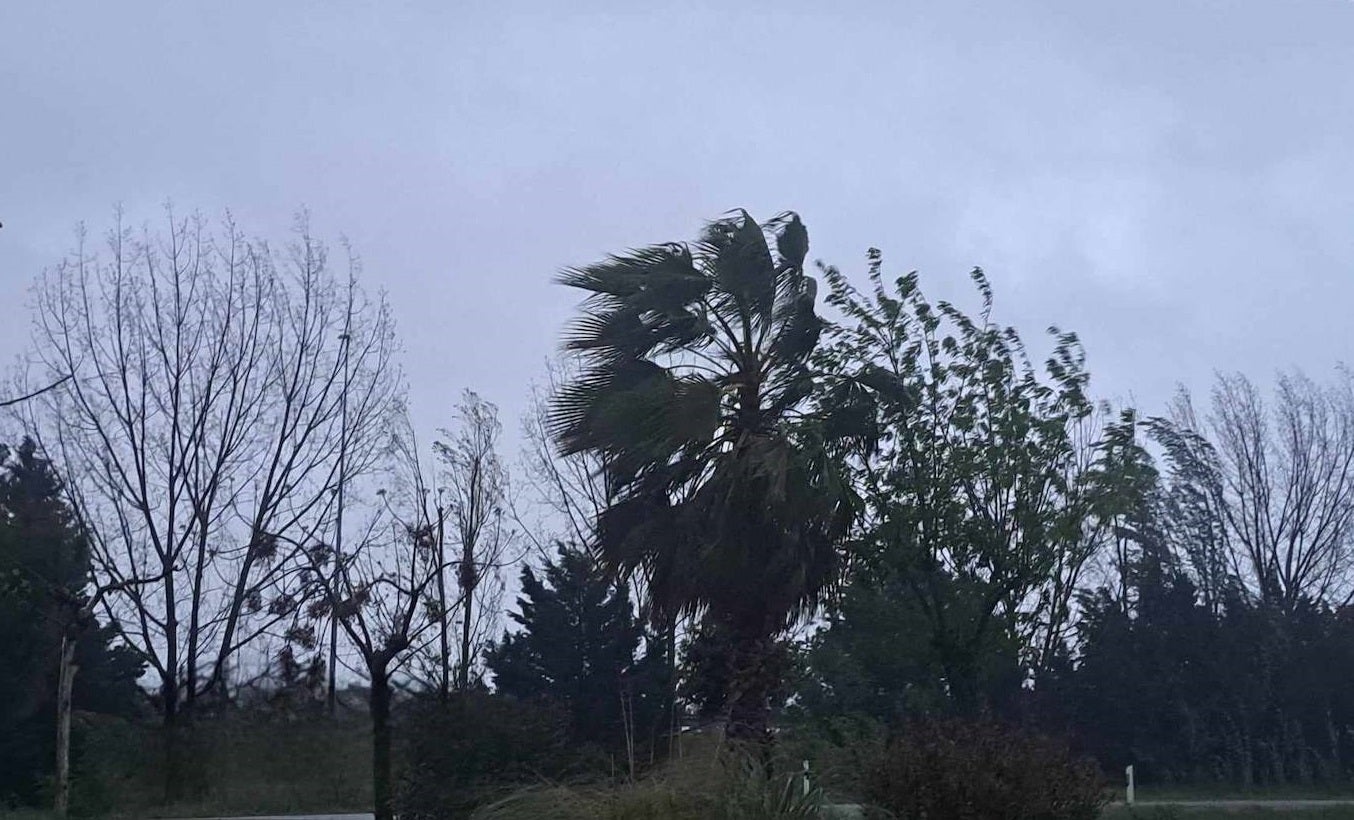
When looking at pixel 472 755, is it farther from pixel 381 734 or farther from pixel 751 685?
pixel 751 685

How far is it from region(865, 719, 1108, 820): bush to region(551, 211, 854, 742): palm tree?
16.3 ft

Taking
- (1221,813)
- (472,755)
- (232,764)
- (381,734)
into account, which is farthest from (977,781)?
(232,764)

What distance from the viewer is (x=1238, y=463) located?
4116cm

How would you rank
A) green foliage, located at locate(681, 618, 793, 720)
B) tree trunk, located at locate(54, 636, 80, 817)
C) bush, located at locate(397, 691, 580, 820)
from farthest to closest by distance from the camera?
tree trunk, located at locate(54, 636, 80, 817), green foliage, located at locate(681, 618, 793, 720), bush, located at locate(397, 691, 580, 820)

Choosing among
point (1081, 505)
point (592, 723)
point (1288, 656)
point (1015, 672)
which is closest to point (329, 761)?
point (592, 723)

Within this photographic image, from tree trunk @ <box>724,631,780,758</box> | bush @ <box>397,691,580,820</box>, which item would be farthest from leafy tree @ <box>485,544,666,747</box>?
bush @ <box>397,691,580,820</box>

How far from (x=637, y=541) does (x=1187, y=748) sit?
1996cm

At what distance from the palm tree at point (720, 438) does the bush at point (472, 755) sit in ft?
8.84

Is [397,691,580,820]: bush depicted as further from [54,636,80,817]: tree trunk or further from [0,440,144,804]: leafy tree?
[0,440,144,804]: leafy tree

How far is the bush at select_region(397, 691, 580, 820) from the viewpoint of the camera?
16.5m

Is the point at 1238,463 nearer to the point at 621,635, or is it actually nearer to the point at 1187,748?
the point at 1187,748

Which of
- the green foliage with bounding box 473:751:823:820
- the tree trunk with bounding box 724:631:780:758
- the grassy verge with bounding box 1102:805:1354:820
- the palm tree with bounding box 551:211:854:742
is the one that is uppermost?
the palm tree with bounding box 551:211:854:742

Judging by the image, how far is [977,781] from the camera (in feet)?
42.0

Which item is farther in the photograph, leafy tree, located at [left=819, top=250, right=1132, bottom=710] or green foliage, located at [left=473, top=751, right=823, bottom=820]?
leafy tree, located at [left=819, top=250, right=1132, bottom=710]
